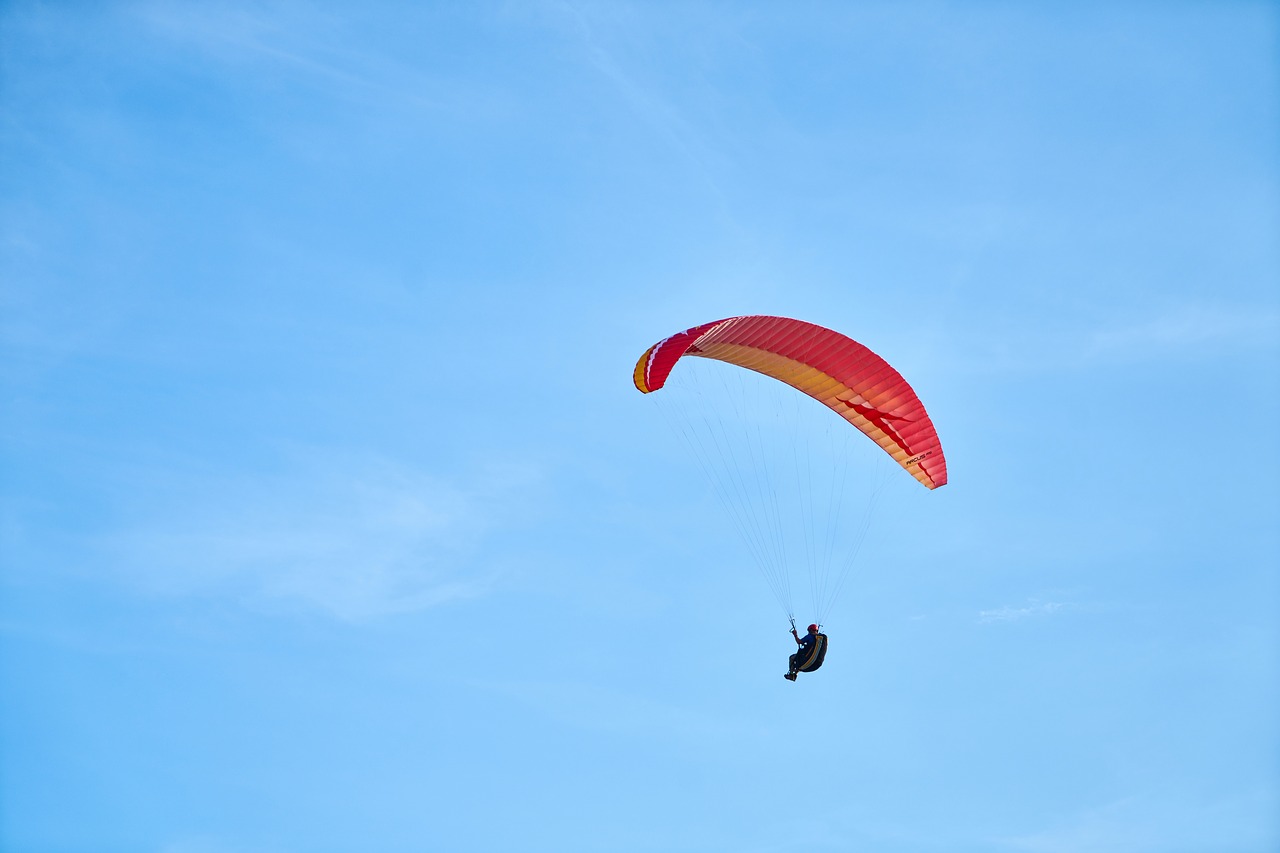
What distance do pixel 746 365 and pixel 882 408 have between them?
2.96 m

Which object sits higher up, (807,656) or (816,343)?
(816,343)

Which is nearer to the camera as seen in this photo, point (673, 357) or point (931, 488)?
point (673, 357)

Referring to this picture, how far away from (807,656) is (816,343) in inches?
245

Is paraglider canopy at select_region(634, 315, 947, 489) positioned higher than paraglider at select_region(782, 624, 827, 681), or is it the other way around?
paraglider canopy at select_region(634, 315, 947, 489)

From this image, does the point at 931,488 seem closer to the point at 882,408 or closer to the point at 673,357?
the point at 882,408

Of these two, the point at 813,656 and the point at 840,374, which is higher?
the point at 840,374

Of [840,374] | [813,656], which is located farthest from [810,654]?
[840,374]

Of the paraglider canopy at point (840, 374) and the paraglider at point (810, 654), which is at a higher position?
the paraglider canopy at point (840, 374)

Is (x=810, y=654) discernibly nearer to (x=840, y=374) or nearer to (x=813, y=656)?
(x=813, y=656)

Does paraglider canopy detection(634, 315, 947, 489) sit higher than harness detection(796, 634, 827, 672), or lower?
higher

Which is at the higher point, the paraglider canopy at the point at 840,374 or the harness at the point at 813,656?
the paraglider canopy at the point at 840,374

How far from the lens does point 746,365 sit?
37281 mm

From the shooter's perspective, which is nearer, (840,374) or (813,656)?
(813,656)

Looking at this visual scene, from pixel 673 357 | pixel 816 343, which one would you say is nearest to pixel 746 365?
pixel 816 343
